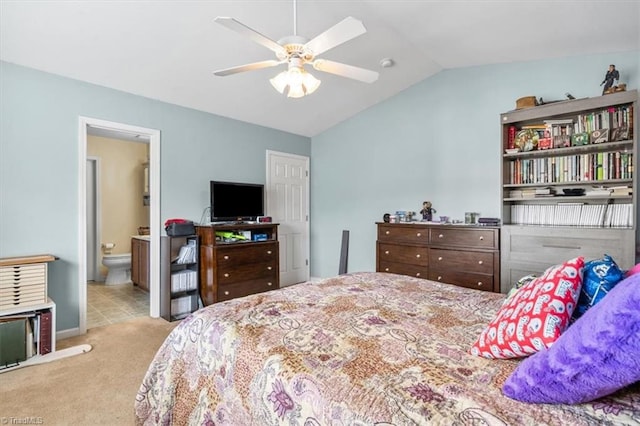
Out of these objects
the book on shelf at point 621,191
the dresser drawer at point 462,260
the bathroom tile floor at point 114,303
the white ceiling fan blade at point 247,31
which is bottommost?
the bathroom tile floor at point 114,303

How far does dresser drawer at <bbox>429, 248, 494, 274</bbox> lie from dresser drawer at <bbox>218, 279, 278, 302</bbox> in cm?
197

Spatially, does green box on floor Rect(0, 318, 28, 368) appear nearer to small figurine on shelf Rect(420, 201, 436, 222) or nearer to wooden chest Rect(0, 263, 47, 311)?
wooden chest Rect(0, 263, 47, 311)

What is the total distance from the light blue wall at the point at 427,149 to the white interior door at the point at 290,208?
0.17m

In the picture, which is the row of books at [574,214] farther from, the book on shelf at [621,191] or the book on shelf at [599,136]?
the book on shelf at [599,136]

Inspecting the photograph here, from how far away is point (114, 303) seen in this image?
417 cm

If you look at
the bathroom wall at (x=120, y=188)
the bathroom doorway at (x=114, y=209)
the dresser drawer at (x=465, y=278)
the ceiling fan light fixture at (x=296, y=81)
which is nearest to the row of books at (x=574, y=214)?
the dresser drawer at (x=465, y=278)

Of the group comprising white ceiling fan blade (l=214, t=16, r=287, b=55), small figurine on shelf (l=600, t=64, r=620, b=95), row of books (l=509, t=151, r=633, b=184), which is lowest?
row of books (l=509, t=151, r=633, b=184)

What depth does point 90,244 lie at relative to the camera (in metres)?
5.27

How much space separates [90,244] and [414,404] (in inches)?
232

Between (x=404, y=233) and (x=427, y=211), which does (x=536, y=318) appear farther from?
(x=427, y=211)

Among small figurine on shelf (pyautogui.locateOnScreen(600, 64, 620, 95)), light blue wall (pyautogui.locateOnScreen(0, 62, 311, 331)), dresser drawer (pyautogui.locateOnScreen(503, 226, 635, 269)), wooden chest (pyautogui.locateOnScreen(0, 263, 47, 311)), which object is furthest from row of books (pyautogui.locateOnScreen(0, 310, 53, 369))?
small figurine on shelf (pyautogui.locateOnScreen(600, 64, 620, 95))

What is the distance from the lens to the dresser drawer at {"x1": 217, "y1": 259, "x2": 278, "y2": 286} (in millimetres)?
3650

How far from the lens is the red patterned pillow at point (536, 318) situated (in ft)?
3.21

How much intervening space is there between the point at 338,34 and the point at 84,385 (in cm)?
277
